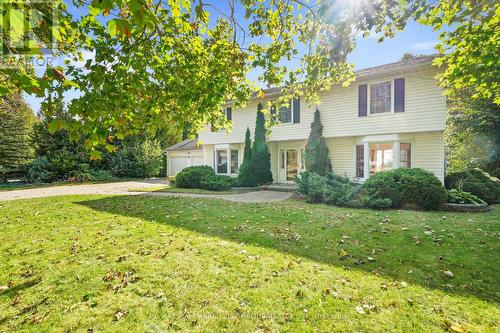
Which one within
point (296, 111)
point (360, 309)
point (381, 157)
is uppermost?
point (296, 111)

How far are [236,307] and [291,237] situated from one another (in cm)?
280

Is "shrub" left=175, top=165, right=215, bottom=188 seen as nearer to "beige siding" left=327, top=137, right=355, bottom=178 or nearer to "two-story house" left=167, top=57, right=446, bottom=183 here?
"two-story house" left=167, top=57, right=446, bottom=183

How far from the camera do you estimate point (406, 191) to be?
9.03 m

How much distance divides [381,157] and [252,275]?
11.6 m

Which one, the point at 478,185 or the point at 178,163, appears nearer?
the point at 478,185

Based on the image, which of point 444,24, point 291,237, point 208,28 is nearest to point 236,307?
point 291,237

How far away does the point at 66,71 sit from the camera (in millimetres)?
3457

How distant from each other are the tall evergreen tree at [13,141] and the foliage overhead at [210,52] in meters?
21.9

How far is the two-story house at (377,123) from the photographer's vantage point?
1144 centimetres

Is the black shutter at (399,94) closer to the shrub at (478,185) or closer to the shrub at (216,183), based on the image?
the shrub at (478,185)

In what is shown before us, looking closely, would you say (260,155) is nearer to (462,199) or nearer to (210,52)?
(462,199)

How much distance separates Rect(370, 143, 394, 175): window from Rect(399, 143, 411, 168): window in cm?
39

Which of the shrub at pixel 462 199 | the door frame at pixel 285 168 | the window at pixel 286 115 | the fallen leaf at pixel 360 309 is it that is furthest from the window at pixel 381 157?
the fallen leaf at pixel 360 309

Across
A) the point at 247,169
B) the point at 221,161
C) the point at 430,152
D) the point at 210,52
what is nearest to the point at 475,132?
the point at 430,152
